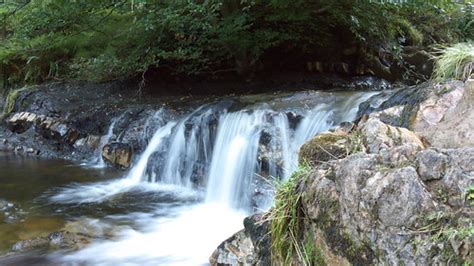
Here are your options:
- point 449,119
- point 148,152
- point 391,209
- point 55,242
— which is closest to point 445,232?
point 391,209

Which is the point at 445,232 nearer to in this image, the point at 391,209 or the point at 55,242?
the point at 391,209

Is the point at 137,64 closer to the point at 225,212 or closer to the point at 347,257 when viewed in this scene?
the point at 225,212

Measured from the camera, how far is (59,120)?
10.3m

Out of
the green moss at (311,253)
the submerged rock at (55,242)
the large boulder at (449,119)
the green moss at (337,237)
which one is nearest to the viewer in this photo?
the green moss at (337,237)

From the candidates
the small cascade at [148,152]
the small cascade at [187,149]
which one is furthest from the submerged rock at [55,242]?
the small cascade at [148,152]

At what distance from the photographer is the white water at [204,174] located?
4.98 metres

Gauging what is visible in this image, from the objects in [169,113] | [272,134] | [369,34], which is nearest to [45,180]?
[169,113]

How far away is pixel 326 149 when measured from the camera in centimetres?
348

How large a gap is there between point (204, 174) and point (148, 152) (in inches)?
62.5

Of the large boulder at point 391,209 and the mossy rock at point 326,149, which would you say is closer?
the large boulder at point 391,209

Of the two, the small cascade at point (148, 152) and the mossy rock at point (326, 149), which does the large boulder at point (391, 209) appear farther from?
the small cascade at point (148, 152)

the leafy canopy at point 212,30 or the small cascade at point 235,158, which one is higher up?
the leafy canopy at point 212,30

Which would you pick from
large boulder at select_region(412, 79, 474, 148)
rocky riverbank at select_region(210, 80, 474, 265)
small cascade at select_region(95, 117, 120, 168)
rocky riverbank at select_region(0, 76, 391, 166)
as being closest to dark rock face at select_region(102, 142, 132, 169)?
rocky riverbank at select_region(0, 76, 391, 166)

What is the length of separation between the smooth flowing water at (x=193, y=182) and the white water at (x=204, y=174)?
0.01 meters
